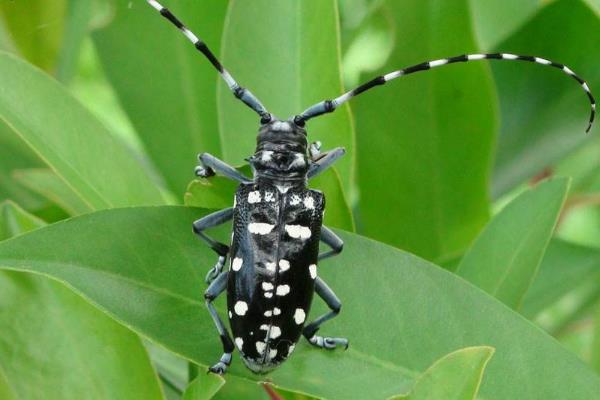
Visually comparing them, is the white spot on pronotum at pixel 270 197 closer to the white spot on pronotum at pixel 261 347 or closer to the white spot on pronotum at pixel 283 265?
the white spot on pronotum at pixel 283 265

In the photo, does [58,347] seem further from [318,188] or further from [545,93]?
[545,93]

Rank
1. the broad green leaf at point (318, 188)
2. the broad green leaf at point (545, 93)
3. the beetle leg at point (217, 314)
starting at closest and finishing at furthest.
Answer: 1. the beetle leg at point (217, 314)
2. the broad green leaf at point (318, 188)
3. the broad green leaf at point (545, 93)

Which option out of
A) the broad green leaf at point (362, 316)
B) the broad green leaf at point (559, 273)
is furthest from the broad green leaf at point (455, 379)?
the broad green leaf at point (559, 273)

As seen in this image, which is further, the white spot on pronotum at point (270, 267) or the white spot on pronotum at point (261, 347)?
the white spot on pronotum at point (270, 267)

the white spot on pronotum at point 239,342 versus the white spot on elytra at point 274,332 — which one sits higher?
the white spot on elytra at point 274,332

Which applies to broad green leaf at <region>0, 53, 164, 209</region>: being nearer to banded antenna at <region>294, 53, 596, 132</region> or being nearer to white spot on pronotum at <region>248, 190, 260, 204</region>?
white spot on pronotum at <region>248, 190, 260, 204</region>

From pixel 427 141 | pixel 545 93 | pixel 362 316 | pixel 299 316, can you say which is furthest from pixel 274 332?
pixel 545 93

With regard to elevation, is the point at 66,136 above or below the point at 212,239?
above
